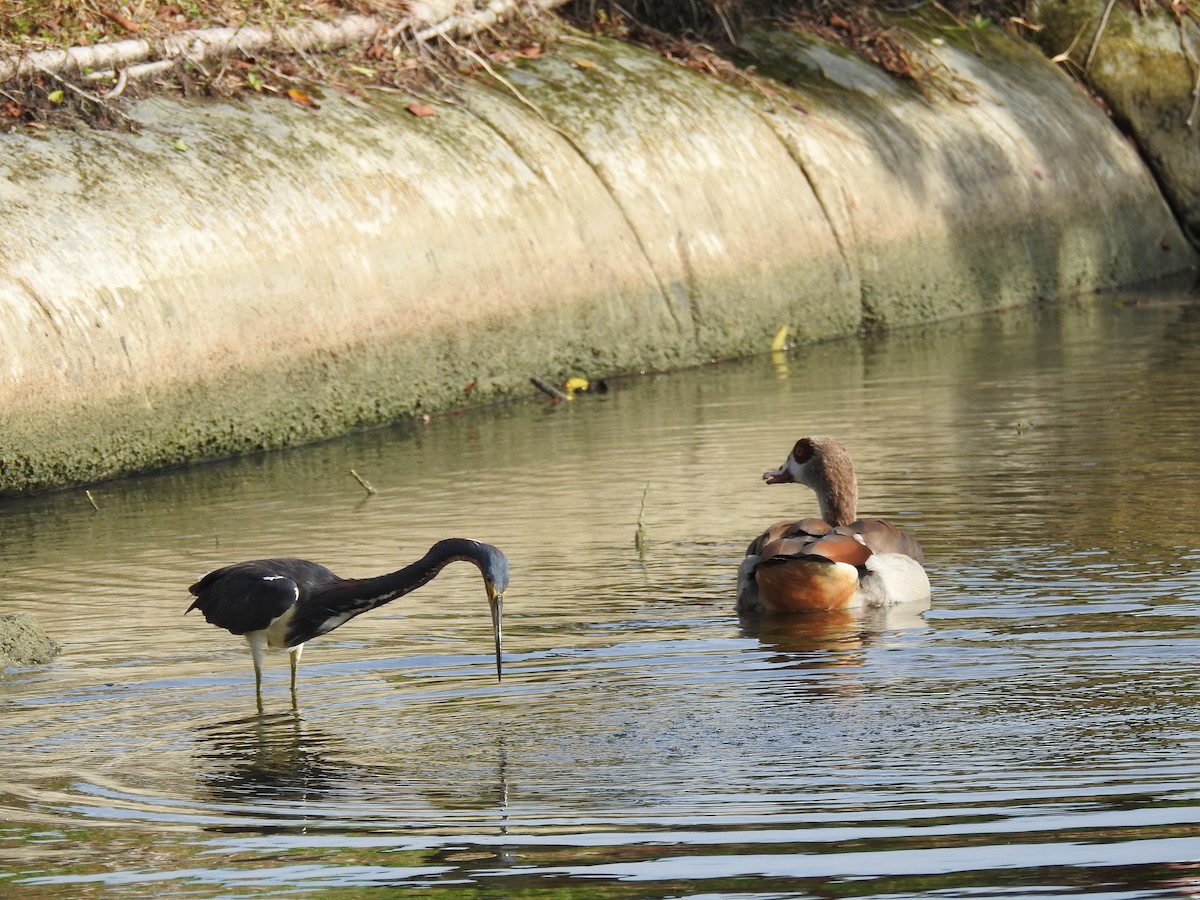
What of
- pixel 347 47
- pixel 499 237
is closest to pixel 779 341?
pixel 499 237

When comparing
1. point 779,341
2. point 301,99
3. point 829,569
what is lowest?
point 829,569

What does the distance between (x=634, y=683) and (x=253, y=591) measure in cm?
127

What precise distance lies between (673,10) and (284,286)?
6.05 m

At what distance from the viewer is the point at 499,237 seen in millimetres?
13562

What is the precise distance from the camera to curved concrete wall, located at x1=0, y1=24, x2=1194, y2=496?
11.4 metres

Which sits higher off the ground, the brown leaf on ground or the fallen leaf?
the brown leaf on ground

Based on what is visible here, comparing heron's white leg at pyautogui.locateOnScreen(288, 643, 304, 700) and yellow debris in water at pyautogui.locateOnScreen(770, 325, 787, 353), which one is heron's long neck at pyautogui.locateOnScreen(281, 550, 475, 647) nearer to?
heron's white leg at pyautogui.locateOnScreen(288, 643, 304, 700)

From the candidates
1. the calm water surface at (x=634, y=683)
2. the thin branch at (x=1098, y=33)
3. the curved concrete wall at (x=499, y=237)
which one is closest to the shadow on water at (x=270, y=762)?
the calm water surface at (x=634, y=683)

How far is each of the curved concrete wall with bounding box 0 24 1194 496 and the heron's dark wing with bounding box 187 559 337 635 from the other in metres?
4.01

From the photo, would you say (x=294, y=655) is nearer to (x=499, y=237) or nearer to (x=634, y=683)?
(x=634, y=683)

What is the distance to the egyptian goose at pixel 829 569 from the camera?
7.87m

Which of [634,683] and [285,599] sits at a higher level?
[285,599]

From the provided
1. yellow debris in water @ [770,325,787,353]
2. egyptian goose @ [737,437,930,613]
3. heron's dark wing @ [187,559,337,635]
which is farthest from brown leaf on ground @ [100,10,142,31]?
heron's dark wing @ [187,559,337,635]

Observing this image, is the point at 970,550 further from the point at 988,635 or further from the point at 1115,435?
the point at 1115,435
